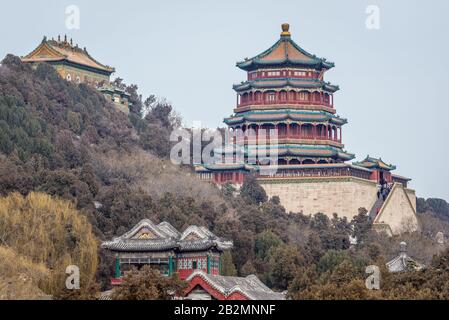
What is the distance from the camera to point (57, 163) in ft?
272

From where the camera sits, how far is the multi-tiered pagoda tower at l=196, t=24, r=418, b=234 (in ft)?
301

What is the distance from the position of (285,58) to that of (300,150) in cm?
671

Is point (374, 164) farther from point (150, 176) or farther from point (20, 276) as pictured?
point (20, 276)

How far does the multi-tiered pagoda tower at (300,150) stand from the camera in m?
91.9

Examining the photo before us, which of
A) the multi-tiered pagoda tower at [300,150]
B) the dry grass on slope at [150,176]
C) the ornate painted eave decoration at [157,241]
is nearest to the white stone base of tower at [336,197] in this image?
the multi-tiered pagoda tower at [300,150]

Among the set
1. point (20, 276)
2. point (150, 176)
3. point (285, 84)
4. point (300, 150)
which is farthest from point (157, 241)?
point (285, 84)

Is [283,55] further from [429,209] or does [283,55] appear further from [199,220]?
[199,220]

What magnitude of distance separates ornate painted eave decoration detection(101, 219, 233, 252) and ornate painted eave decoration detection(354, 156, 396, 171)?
3119 centimetres

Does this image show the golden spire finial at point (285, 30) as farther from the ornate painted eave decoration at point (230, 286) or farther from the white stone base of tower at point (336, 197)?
the ornate painted eave decoration at point (230, 286)

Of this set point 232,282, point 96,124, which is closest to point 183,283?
point 232,282

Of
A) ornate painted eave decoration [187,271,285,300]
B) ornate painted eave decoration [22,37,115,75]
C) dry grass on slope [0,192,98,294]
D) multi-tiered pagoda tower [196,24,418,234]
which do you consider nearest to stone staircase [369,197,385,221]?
multi-tiered pagoda tower [196,24,418,234]

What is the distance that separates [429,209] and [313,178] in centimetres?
1885

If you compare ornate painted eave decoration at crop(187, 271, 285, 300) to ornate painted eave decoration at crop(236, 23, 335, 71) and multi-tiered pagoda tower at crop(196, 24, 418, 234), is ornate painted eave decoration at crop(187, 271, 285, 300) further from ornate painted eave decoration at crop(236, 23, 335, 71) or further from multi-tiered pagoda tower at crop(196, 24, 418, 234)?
ornate painted eave decoration at crop(236, 23, 335, 71)

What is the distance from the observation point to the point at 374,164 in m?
94.8
